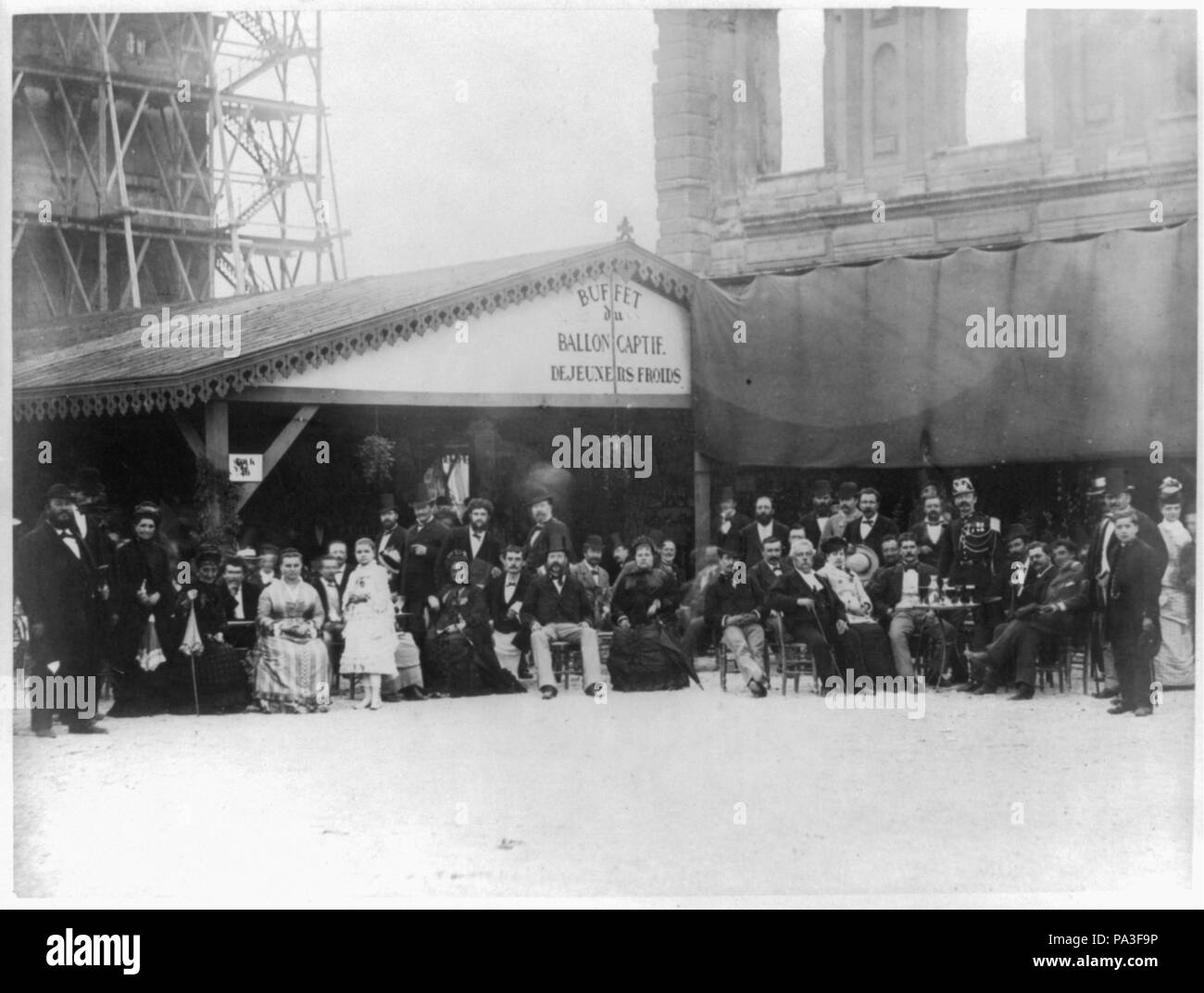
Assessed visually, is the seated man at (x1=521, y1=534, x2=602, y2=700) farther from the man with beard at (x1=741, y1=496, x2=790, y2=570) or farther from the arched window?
the arched window

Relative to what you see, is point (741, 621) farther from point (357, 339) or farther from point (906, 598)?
point (357, 339)

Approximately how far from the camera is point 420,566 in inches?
407

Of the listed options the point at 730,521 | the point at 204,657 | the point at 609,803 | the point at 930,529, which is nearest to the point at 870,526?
the point at 930,529

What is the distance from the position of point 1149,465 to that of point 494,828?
5.73 m

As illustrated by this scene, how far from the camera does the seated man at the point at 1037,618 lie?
992 cm

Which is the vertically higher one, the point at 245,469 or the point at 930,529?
the point at 245,469

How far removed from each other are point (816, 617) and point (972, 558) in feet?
4.32

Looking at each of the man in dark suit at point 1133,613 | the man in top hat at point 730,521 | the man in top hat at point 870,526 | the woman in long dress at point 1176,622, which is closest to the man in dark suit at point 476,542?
the man in top hat at point 730,521

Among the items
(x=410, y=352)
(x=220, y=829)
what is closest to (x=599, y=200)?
(x=410, y=352)

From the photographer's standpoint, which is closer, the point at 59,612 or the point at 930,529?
the point at 59,612

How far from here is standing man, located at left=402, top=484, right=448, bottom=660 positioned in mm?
10234

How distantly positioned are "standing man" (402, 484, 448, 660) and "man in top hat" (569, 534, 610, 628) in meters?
1.09

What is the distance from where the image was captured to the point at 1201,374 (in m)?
9.46

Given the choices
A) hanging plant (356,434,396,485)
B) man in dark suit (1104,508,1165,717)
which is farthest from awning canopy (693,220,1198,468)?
hanging plant (356,434,396,485)
